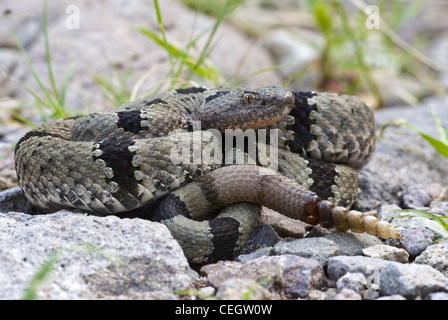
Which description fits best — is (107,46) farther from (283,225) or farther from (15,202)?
(283,225)

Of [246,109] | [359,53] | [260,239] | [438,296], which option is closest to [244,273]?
[260,239]

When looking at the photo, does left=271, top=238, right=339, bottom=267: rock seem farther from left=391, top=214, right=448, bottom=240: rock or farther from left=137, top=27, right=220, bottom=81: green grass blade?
left=137, top=27, right=220, bottom=81: green grass blade

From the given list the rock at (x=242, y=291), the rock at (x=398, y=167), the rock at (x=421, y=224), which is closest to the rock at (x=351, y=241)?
the rock at (x=421, y=224)

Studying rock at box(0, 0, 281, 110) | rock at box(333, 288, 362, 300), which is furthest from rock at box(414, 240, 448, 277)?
rock at box(0, 0, 281, 110)

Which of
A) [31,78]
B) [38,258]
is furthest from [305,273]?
[31,78]

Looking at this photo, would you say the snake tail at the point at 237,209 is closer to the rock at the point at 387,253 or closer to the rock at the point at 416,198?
the rock at the point at 387,253
